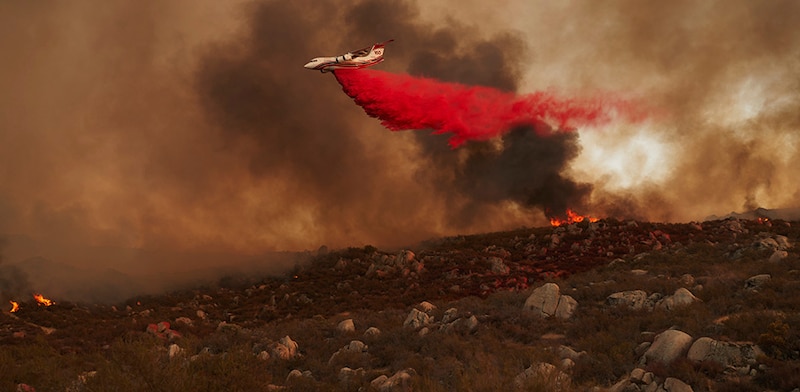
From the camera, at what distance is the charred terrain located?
12.8 meters

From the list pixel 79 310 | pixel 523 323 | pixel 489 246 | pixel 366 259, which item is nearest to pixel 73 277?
pixel 79 310

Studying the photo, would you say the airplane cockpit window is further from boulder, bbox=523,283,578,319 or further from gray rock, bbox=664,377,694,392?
gray rock, bbox=664,377,694,392

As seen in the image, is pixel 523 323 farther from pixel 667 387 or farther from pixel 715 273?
pixel 715 273

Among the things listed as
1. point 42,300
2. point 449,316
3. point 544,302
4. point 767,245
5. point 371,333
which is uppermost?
point 767,245

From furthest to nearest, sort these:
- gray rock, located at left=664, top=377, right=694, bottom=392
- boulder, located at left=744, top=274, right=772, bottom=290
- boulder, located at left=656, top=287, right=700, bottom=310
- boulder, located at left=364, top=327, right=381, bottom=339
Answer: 1. boulder, located at left=364, top=327, right=381, bottom=339
2. boulder, located at left=744, top=274, right=772, bottom=290
3. boulder, located at left=656, top=287, right=700, bottom=310
4. gray rock, located at left=664, top=377, right=694, bottom=392

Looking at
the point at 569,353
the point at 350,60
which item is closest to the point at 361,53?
the point at 350,60

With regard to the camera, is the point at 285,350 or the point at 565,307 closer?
the point at 285,350

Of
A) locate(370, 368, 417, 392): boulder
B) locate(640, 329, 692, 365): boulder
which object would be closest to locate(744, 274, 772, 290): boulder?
locate(640, 329, 692, 365): boulder

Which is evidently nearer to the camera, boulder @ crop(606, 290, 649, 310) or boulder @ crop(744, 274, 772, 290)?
boulder @ crop(744, 274, 772, 290)

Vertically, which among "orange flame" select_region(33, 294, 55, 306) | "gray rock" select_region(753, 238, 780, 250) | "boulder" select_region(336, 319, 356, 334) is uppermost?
"gray rock" select_region(753, 238, 780, 250)

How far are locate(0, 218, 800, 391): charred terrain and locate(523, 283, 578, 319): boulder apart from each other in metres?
0.07

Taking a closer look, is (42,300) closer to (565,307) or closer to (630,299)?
(565,307)

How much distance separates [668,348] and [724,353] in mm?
1420

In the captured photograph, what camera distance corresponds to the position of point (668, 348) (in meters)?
14.4
